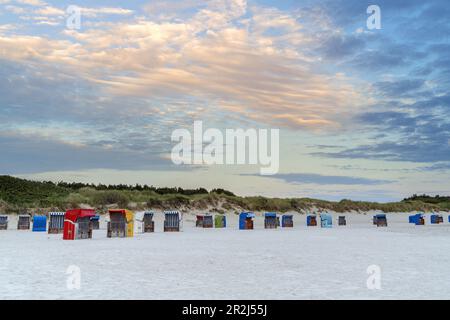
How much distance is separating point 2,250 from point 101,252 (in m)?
3.72

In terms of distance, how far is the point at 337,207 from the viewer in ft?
226

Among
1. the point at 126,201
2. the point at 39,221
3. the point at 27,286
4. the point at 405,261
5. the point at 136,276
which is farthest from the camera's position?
the point at 126,201

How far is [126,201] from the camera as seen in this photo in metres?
49.7

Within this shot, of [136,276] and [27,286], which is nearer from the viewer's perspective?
[27,286]

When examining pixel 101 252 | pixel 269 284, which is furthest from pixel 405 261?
pixel 101 252

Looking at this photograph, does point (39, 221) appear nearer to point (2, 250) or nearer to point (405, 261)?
point (2, 250)

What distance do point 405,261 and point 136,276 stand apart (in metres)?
8.09
